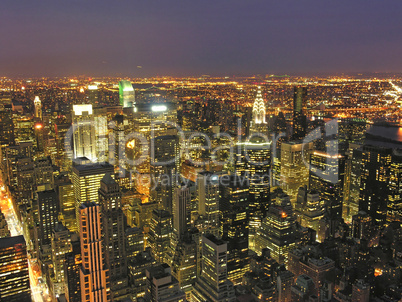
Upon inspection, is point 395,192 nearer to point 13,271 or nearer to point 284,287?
point 284,287

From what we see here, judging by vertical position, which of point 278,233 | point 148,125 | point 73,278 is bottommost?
point 278,233

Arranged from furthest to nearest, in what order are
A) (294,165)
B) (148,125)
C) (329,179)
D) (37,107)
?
(37,107) < (148,125) < (294,165) < (329,179)

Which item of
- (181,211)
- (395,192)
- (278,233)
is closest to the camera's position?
(181,211)

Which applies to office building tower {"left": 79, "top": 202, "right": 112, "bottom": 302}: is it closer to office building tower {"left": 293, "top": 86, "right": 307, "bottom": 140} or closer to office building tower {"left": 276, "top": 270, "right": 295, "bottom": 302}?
office building tower {"left": 276, "top": 270, "right": 295, "bottom": 302}

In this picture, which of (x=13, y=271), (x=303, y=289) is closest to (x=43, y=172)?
(x=13, y=271)

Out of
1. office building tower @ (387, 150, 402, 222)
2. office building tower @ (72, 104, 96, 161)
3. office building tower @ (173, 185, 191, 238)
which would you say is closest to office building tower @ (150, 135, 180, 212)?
office building tower @ (173, 185, 191, 238)

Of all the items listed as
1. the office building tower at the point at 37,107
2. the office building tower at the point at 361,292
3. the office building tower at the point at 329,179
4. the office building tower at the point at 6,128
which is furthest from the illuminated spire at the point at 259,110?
the office building tower at the point at 6,128
